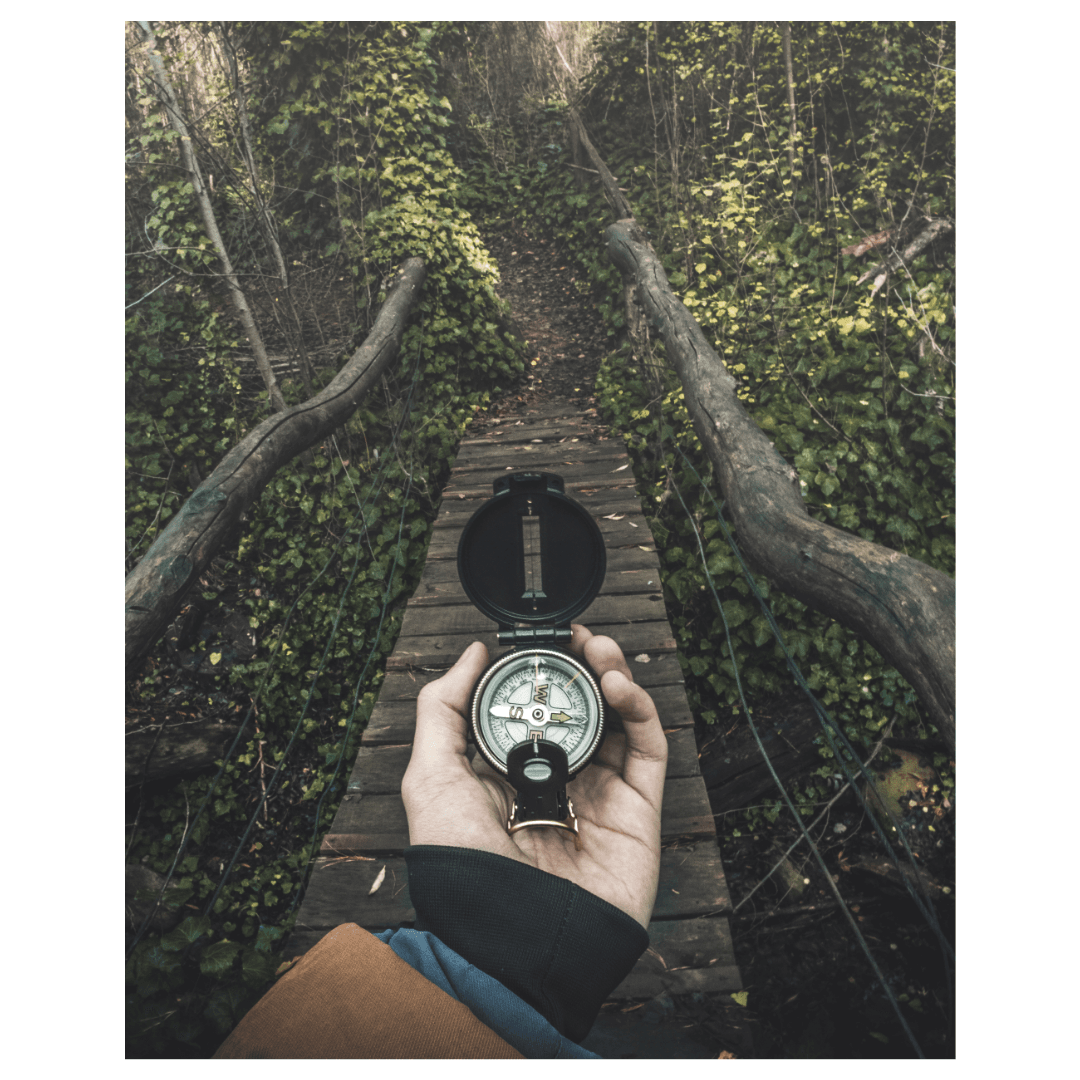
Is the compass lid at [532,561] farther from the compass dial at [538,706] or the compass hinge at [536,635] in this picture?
the compass dial at [538,706]

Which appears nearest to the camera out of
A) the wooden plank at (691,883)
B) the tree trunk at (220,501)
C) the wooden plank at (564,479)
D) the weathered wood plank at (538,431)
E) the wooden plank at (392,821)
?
the wooden plank at (691,883)

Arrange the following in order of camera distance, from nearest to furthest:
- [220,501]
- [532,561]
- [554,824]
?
1. [554,824]
2. [532,561]
3. [220,501]

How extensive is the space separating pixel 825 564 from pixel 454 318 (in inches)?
132

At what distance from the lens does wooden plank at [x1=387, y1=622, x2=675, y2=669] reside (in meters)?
2.19

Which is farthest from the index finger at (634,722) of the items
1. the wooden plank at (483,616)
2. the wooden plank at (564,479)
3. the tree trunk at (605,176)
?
the tree trunk at (605,176)

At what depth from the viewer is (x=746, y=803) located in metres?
2.64

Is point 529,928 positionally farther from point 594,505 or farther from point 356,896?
point 594,505

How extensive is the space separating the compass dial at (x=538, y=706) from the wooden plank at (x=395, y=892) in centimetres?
53

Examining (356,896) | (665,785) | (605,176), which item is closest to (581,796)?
(665,785)

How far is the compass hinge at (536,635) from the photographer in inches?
62.9

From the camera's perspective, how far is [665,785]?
69.6 inches

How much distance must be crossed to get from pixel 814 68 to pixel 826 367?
1.80m
